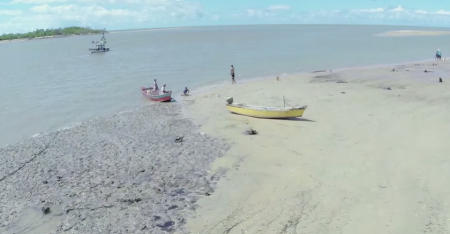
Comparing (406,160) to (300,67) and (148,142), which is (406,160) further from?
(300,67)

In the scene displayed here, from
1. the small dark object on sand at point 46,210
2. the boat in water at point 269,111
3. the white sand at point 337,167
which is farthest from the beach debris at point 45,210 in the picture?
the boat in water at point 269,111

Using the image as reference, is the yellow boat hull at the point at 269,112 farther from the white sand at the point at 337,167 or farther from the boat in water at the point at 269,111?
the white sand at the point at 337,167

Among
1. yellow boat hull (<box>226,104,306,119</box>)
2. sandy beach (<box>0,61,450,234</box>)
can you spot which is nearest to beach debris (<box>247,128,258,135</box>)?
sandy beach (<box>0,61,450,234</box>)

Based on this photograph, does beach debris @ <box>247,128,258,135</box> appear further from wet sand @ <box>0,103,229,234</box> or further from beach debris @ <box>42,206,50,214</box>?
beach debris @ <box>42,206,50,214</box>

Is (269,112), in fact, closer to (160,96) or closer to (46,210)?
(160,96)

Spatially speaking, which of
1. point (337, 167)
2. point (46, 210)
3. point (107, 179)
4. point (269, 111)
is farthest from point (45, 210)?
point (269, 111)
